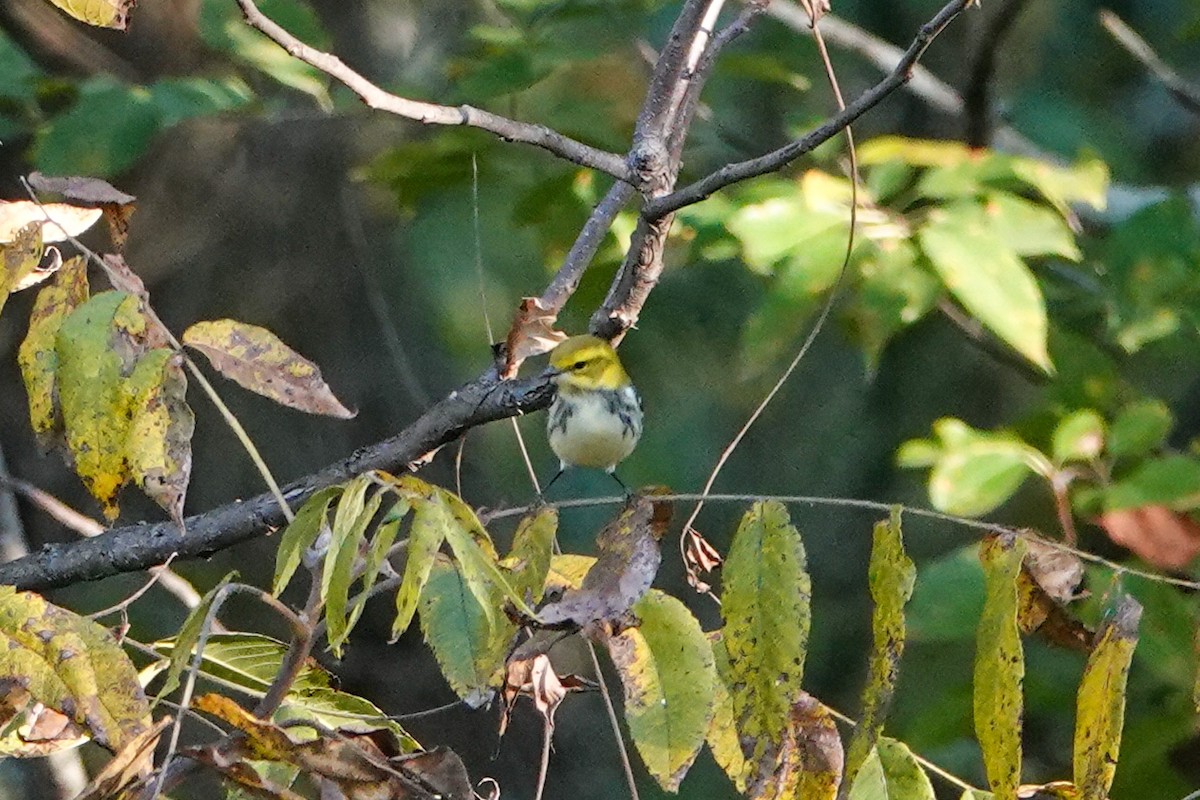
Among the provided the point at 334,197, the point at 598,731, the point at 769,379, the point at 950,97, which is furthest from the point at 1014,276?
the point at 598,731

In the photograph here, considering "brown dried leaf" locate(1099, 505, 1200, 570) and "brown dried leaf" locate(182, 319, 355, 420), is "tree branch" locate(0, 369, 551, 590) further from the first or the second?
"brown dried leaf" locate(1099, 505, 1200, 570)

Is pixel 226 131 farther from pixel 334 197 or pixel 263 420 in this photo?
pixel 263 420

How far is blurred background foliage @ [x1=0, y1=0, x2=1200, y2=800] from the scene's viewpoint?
1.75 metres

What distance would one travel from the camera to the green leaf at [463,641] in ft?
2.68

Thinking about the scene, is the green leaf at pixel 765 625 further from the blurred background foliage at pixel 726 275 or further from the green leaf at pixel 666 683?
the blurred background foliage at pixel 726 275

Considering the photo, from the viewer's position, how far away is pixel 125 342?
826mm

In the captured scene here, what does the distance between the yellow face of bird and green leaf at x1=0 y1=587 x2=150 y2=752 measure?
576 mm

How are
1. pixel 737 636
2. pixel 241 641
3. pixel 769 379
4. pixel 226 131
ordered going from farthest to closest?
pixel 769 379
pixel 226 131
pixel 241 641
pixel 737 636

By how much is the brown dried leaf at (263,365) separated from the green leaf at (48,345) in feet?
0.29

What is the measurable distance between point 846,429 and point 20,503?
1.85 metres

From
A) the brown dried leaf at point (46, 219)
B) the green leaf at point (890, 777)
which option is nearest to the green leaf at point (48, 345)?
the brown dried leaf at point (46, 219)

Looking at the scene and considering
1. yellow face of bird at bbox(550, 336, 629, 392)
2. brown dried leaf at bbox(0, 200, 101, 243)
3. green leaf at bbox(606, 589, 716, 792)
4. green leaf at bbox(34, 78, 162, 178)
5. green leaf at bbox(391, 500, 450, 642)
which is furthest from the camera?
green leaf at bbox(34, 78, 162, 178)

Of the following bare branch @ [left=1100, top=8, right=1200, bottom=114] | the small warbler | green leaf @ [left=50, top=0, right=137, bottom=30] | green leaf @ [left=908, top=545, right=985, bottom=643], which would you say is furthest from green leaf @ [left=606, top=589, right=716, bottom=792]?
bare branch @ [left=1100, top=8, right=1200, bottom=114]

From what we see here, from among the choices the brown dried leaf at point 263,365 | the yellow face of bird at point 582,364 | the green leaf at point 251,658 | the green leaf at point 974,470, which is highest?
the green leaf at point 974,470
